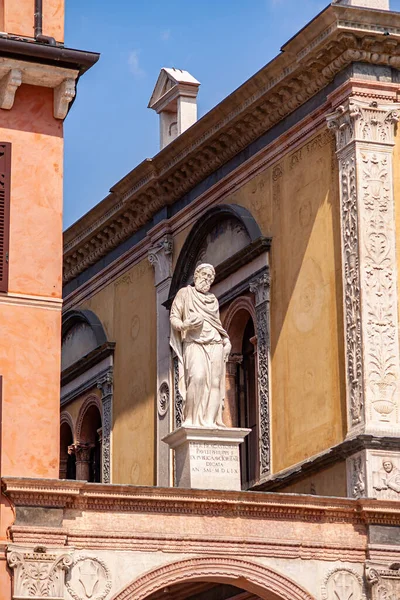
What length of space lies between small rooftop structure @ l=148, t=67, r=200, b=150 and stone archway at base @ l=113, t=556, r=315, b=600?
12.6 m

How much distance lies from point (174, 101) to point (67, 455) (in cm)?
730

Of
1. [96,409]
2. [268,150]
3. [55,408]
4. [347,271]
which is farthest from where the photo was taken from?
[96,409]

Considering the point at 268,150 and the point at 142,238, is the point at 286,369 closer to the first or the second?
the point at 268,150

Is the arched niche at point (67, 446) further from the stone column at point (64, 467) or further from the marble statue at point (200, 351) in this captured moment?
the marble statue at point (200, 351)

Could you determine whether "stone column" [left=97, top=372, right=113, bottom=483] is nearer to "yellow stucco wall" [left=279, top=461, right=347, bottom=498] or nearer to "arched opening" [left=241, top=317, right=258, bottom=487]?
"arched opening" [left=241, top=317, right=258, bottom=487]

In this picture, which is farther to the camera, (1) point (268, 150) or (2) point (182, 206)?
(2) point (182, 206)

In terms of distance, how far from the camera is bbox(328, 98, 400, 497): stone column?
24.0 metres

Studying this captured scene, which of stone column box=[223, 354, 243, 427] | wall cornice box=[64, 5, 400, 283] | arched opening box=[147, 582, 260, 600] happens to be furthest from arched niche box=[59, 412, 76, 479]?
arched opening box=[147, 582, 260, 600]

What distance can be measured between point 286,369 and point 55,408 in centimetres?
625

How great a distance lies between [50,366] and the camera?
21.0 meters

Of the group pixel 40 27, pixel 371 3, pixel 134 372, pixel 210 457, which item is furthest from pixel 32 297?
pixel 134 372

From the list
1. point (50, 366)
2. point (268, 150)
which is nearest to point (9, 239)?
point (50, 366)

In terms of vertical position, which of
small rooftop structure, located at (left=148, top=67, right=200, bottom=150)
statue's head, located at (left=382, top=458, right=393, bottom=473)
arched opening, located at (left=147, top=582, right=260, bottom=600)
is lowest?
arched opening, located at (left=147, top=582, right=260, bottom=600)

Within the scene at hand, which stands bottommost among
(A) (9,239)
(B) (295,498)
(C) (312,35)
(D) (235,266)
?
(B) (295,498)
